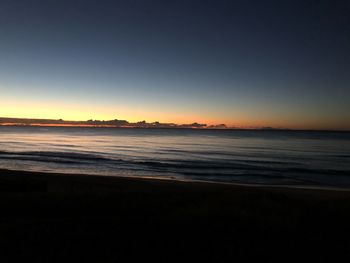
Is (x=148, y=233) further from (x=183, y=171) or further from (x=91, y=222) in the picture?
(x=183, y=171)

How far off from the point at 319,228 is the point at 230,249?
130 inches

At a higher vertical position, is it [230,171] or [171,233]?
[171,233]

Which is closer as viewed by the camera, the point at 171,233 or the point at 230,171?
the point at 171,233

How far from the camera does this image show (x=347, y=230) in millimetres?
9289

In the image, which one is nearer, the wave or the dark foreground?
the dark foreground

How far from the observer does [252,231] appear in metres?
8.82

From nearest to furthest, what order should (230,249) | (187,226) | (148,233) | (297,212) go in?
(230,249) < (148,233) < (187,226) < (297,212)

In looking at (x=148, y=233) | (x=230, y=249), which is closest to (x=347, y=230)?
(x=230, y=249)

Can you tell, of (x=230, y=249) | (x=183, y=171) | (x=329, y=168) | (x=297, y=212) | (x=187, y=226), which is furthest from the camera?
(x=329, y=168)

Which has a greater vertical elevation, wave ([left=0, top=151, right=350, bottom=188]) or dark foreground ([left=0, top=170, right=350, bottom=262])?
dark foreground ([left=0, top=170, right=350, bottom=262])

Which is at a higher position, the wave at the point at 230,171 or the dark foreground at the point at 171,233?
the dark foreground at the point at 171,233

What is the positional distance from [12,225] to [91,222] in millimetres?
1934

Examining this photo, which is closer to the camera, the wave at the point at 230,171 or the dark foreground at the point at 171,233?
the dark foreground at the point at 171,233

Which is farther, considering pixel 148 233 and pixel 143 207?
pixel 143 207
